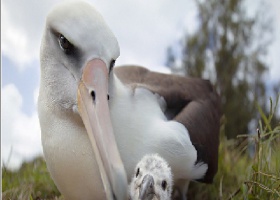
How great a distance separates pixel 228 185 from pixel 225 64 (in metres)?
7.27

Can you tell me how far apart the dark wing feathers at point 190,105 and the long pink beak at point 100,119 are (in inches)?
29.3

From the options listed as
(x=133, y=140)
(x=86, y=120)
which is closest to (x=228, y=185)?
(x=133, y=140)

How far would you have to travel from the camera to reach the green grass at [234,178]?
7.91ft

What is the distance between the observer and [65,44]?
2162 mm

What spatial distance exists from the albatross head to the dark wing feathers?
2.13 feet

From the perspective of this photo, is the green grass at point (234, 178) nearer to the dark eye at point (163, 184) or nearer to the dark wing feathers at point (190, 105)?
the dark wing feathers at point (190, 105)

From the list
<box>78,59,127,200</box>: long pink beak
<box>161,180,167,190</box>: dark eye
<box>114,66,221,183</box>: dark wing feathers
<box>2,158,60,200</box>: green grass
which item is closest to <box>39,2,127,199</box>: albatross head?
<box>78,59,127,200</box>: long pink beak

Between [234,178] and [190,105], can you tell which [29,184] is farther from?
[234,178]

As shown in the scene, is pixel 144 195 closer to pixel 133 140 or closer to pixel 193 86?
pixel 133 140

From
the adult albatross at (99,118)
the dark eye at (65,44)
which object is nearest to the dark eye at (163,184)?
the adult albatross at (99,118)

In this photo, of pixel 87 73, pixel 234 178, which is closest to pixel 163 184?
pixel 87 73

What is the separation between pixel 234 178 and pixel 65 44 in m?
1.93

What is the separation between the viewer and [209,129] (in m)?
3.08

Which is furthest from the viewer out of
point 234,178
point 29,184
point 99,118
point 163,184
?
point 234,178
